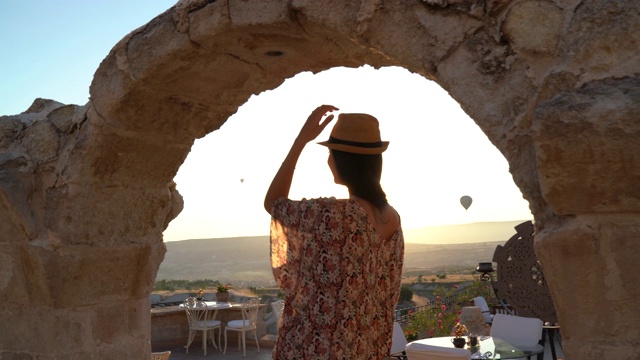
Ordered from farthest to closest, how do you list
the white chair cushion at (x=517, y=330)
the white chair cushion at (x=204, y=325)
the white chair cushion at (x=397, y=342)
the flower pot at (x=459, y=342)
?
the white chair cushion at (x=204, y=325), the white chair cushion at (x=397, y=342), the white chair cushion at (x=517, y=330), the flower pot at (x=459, y=342)

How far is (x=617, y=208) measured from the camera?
155cm

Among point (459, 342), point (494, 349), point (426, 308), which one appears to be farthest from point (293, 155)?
point (426, 308)

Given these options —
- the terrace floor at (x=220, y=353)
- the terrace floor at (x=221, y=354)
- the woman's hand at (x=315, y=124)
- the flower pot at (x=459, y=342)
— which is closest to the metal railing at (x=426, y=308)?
the terrace floor at (x=221, y=354)

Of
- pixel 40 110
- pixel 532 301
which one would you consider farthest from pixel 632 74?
pixel 532 301

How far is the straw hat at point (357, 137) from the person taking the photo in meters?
1.89

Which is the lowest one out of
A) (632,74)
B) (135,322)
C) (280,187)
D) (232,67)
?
(135,322)

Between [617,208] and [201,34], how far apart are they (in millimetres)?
1562

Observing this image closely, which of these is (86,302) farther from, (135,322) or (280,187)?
(280,187)

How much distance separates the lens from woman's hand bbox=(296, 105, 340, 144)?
209 cm

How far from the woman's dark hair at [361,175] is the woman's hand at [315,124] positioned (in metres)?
0.19

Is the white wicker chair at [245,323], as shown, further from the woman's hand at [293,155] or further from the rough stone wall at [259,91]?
the woman's hand at [293,155]

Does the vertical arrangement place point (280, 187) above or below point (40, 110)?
below

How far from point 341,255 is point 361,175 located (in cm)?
25

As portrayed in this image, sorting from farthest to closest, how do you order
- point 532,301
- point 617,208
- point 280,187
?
point 532,301
point 280,187
point 617,208
